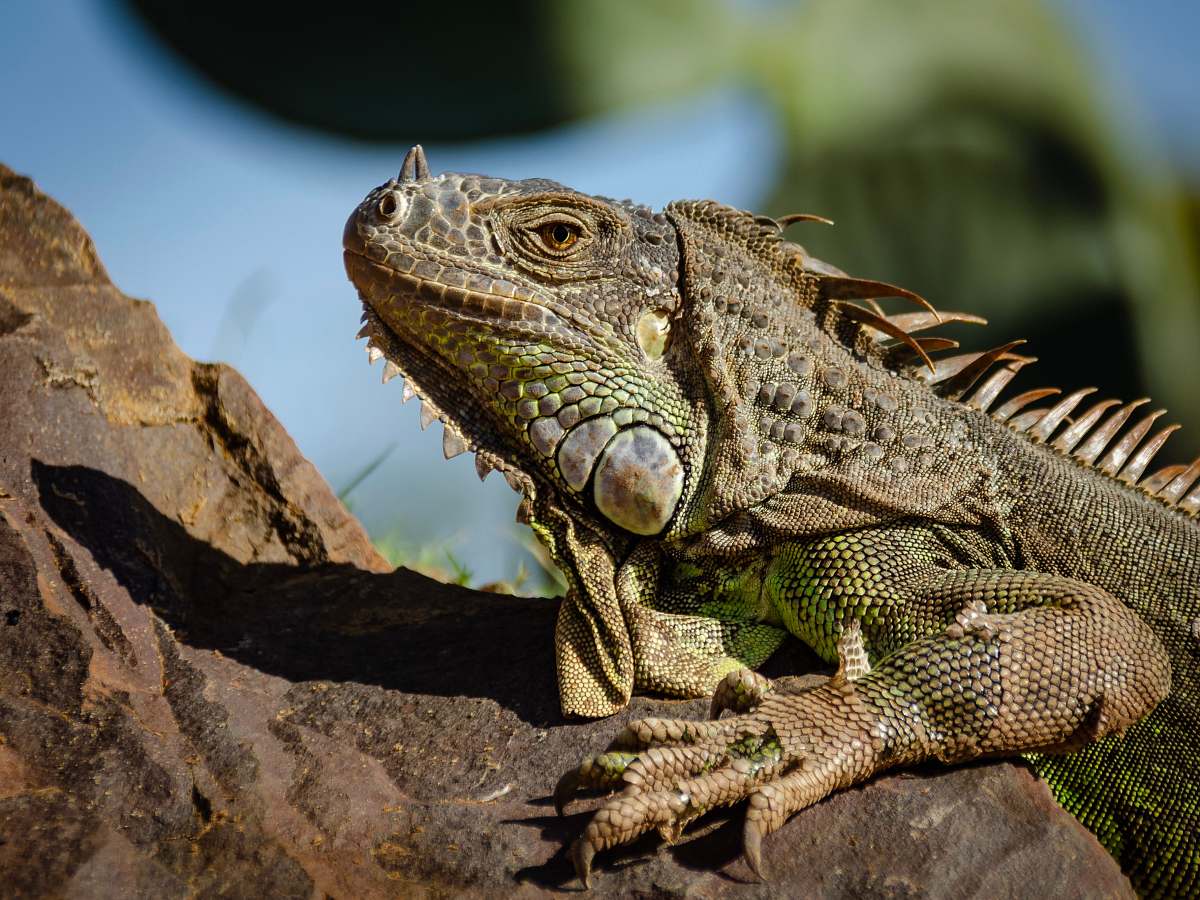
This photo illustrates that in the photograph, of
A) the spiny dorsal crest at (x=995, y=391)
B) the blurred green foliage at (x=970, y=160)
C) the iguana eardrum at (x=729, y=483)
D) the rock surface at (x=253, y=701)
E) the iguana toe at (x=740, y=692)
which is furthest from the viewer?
the blurred green foliage at (x=970, y=160)

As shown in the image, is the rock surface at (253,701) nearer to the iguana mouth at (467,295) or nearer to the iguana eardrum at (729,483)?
the iguana eardrum at (729,483)

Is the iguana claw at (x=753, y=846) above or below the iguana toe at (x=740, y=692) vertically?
below

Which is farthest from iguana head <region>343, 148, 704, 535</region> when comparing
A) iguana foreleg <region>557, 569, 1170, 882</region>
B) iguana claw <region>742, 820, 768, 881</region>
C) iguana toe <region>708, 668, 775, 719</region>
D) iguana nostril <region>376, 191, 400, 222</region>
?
iguana claw <region>742, 820, 768, 881</region>

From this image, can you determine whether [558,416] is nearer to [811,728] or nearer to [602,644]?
[602,644]

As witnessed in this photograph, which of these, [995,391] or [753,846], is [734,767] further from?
[995,391]

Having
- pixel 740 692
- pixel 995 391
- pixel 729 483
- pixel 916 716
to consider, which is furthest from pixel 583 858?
pixel 995 391

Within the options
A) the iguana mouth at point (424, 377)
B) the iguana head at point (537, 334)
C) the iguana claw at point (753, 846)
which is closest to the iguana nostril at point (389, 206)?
the iguana head at point (537, 334)

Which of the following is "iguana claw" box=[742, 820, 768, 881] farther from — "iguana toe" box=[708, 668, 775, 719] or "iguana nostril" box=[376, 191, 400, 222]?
"iguana nostril" box=[376, 191, 400, 222]
